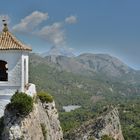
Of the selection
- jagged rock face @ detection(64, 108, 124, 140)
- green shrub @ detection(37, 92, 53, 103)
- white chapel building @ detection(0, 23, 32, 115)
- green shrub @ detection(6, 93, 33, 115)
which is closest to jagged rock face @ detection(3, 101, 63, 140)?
green shrub @ detection(6, 93, 33, 115)

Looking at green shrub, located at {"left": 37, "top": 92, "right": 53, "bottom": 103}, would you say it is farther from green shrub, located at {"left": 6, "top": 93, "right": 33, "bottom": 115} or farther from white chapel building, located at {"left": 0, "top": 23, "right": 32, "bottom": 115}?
green shrub, located at {"left": 6, "top": 93, "right": 33, "bottom": 115}

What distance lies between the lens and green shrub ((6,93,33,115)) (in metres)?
37.3

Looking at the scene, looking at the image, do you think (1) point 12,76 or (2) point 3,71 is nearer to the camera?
(1) point 12,76

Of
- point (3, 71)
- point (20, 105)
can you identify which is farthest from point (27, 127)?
point (3, 71)

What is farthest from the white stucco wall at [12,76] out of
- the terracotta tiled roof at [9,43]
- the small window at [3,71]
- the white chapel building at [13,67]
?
the small window at [3,71]

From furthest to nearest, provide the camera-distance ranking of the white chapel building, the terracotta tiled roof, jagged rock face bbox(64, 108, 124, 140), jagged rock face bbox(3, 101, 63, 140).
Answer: jagged rock face bbox(64, 108, 124, 140)
the white chapel building
the terracotta tiled roof
jagged rock face bbox(3, 101, 63, 140)

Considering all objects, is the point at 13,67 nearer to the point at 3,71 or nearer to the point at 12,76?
the point at 12,76

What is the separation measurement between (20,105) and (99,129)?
5037 centimetres

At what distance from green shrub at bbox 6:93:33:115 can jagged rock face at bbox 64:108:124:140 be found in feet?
151

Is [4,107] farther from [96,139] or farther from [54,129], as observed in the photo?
[96,139]

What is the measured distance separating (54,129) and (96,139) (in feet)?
115

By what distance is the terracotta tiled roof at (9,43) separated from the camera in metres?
39.4

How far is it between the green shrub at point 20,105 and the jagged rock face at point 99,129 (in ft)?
151

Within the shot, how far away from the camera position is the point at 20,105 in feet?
123
